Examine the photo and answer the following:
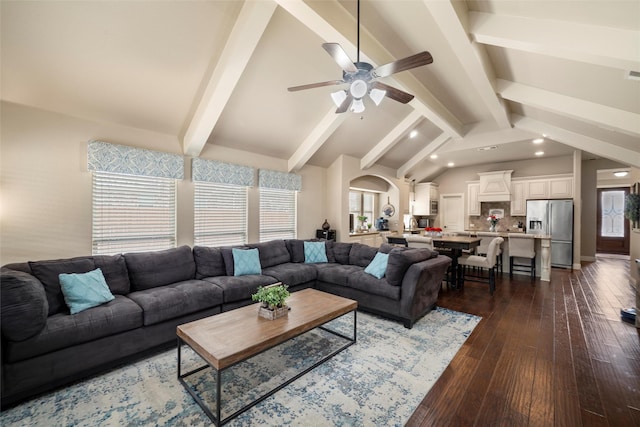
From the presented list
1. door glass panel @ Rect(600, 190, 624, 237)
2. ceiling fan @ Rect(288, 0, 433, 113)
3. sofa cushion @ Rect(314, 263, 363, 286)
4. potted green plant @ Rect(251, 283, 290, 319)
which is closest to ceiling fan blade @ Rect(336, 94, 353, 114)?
ceiling fan @ Rect(288, 0, 433, 113)

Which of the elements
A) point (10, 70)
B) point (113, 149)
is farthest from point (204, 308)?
point (10, 70)

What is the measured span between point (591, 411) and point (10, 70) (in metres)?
5.75

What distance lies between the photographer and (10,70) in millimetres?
2596

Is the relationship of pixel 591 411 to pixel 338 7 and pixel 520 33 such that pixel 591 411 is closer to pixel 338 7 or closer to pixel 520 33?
pixel 520 33

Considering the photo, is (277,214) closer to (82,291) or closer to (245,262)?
(245,262)

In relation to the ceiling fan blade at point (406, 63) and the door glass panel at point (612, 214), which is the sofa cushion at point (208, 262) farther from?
the door glass panel at point (612, 214)

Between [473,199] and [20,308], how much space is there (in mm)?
9661

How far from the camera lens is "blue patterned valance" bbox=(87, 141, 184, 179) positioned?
3268mm

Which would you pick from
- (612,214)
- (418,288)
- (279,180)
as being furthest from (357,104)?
(612,214)

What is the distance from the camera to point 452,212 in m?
9.16

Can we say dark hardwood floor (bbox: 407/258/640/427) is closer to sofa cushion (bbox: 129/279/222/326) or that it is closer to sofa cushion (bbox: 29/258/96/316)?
sofa cushion (bbox: 129/279/222/326)

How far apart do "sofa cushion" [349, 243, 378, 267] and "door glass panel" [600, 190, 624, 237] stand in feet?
32.4

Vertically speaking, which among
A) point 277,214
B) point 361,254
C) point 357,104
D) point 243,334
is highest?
point 357,104

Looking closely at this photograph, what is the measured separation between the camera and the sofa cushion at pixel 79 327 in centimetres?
198
